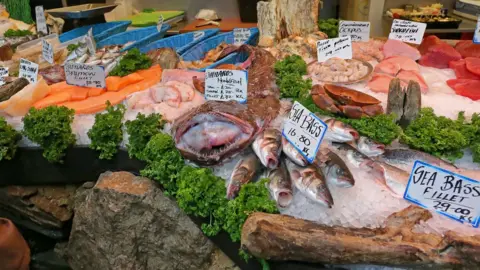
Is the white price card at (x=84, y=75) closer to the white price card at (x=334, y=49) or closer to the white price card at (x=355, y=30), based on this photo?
the white price card at (x=334, y=49)

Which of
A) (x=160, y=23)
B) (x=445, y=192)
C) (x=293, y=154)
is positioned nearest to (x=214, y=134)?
(x=293, y=154)

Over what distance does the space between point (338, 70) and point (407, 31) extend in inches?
30.0

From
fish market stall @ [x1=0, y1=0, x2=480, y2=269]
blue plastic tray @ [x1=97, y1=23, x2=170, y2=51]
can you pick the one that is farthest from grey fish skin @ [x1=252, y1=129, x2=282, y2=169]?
blue plastic tray @ [x1=97, y1=23, x2=170, y2=51]

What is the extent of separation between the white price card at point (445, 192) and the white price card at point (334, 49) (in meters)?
1.62

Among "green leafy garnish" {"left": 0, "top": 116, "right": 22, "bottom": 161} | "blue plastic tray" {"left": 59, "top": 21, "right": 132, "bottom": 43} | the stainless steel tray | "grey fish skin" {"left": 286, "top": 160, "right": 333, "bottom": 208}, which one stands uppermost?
the stainless steel tray

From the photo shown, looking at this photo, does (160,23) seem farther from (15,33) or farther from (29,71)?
(15,33)

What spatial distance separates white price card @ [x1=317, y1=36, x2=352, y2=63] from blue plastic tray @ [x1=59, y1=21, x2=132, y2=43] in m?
2.45

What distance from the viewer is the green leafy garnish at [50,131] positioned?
7.25 ft

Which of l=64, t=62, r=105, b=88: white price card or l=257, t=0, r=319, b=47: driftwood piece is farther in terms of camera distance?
l=257, t=0, r=319, b=47: driftwood piece

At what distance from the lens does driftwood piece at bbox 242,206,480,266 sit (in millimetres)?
1272

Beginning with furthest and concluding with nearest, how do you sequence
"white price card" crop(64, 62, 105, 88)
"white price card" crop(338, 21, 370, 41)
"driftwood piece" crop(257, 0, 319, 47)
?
"driftwood piece" crop(257, 0, 319, 47) → "white price card" crop(338, 21, 370, 41) → "white price card" crop(64, 62, 105, 88)

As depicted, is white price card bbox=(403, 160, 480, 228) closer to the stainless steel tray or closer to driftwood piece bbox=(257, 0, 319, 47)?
driftwood piece bbox=(257, 0, 319, 47)

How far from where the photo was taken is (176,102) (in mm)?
2488

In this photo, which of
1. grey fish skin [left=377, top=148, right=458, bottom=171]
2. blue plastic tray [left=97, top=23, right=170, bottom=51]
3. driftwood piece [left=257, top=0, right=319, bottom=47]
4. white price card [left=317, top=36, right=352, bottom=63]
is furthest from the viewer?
blue plastic tray [left=97, top=23, right=170, bottom=51]
